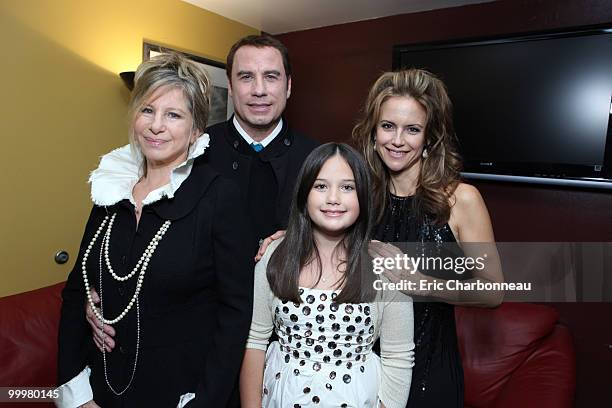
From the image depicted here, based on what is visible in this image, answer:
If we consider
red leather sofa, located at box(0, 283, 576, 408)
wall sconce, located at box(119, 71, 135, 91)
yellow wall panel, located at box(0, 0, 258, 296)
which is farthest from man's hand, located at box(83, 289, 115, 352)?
wall sconce, located at box(119, 71, 135, 91)

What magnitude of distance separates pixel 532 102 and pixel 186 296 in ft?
7.92

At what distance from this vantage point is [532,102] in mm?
2826

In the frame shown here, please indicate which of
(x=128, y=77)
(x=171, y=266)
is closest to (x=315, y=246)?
(x=171, y=266)

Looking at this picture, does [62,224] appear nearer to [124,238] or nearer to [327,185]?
[124,238]

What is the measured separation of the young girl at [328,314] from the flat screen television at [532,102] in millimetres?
1937

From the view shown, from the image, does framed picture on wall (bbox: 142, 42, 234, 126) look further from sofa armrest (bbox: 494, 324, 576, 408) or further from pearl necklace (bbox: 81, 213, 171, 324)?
sofa armrest (bbox: 494, 324, 576, 408)

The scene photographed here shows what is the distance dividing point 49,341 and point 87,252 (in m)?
0.97

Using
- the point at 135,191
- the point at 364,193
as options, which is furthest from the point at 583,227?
the point at 135,191

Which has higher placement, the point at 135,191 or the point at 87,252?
the point at 135,191

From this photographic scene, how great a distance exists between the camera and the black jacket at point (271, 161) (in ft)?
5.38

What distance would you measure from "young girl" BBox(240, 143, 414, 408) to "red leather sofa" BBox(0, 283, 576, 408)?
1.08 metres

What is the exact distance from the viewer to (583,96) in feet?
8.75

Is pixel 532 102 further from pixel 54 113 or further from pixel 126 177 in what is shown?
pixel 54 113

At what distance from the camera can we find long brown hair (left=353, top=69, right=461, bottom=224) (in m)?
1.41
